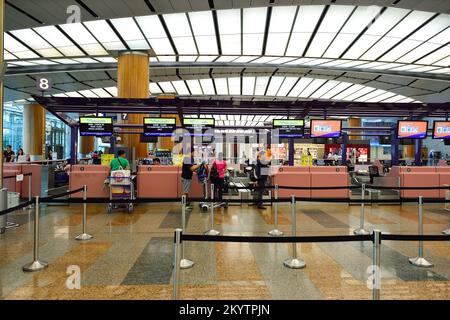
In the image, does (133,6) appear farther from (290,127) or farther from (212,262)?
(212,262)

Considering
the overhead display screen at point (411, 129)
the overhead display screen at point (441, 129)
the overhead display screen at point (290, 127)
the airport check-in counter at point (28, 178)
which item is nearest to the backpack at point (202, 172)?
the overhead display screen at point (290, 127)

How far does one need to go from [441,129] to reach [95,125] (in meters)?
13.6

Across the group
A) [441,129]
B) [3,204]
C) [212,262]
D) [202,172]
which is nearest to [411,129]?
[441,129]

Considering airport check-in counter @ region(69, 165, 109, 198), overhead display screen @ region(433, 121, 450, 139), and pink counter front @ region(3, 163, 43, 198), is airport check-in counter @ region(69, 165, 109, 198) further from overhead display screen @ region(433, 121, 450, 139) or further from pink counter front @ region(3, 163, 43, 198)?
overhead display screen @ region(433, 121, 450, 139)

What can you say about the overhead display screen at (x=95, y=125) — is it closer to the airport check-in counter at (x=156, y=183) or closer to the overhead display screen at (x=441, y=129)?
the airport check-in counter at (x=156, y=183)

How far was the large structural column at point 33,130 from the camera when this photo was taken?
3100cm

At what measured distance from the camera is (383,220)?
788 centimetres

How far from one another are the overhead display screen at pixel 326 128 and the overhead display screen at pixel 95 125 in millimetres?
7873

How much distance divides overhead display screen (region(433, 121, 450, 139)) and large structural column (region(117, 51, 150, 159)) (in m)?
13.4

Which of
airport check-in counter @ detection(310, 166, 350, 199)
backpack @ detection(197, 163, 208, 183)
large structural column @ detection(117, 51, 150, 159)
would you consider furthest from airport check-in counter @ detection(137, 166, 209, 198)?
large structural column @ detection(117, 51, 150, 159)

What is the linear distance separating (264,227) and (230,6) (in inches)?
347

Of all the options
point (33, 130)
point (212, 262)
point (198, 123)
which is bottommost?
point (212, 262)

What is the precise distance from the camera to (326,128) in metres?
11.8
